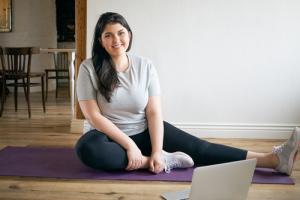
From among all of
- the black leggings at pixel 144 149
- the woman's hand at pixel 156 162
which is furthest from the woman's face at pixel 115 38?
the woman's hand at pixel 156 162

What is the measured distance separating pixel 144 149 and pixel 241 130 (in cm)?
104

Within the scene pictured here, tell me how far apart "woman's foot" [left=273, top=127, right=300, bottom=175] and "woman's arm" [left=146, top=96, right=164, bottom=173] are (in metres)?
0.53

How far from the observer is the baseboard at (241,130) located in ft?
8.72

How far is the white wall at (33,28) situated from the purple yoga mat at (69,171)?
4105 mm

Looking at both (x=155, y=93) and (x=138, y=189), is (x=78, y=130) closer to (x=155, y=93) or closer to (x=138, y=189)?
(x=155, y=93)

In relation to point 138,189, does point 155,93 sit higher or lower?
higher

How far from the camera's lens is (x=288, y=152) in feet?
5.50

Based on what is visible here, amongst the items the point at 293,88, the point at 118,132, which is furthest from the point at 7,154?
the point at 293,88

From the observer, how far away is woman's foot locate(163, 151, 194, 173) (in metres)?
1.80

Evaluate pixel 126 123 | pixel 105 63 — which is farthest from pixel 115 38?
pixel 126 123

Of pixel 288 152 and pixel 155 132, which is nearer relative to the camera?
pixel 288 152

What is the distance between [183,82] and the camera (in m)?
2.67

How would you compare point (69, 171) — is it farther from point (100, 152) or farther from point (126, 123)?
point (126, 123)

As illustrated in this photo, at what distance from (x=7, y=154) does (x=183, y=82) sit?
1252 millimetres
